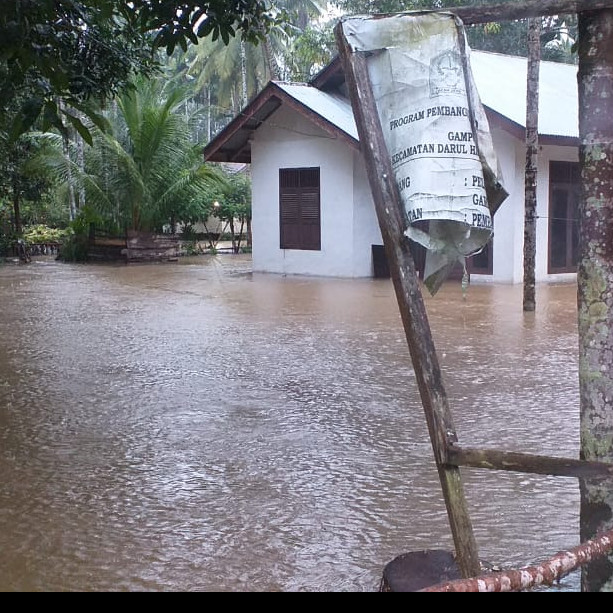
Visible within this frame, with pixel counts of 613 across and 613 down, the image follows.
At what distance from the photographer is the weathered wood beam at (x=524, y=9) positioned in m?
2.83

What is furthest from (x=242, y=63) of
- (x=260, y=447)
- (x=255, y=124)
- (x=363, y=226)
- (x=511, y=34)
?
(x=260, y=447)

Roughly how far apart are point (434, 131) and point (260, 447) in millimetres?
3080

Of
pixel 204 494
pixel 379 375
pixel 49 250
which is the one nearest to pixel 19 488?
pixel 204 494

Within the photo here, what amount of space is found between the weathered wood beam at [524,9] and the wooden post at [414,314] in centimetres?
45

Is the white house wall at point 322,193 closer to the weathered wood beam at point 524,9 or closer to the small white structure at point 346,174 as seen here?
the small white structure at point 346,174

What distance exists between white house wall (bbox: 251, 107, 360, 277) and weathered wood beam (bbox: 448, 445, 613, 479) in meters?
14.4

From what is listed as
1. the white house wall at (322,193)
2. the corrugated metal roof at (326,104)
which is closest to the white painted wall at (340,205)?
the white house wall at (322,193)

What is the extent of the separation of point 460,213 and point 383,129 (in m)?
0.45

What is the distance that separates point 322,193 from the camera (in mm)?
17578

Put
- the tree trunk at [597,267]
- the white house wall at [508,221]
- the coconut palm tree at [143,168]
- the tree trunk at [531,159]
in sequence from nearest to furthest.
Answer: the tree trunk at [597,267]
the tree trunk at [531,159]
the white house wall at [508,221]
the coconut palm tree at [143,168]

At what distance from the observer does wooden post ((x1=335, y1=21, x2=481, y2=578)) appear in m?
2.86

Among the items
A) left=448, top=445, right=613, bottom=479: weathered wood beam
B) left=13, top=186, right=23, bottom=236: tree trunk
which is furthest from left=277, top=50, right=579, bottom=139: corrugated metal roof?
left=448, top=445, right=613, bottom=479: weathered wood beam

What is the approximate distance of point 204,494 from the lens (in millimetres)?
4543

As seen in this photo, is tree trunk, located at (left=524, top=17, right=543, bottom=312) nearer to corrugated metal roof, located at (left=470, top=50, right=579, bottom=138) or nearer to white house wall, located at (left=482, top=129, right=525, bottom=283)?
corrugated metal roof, located at (left=470, top=50, right=579, bottom=138)
